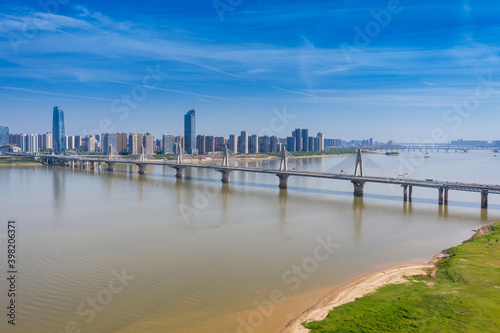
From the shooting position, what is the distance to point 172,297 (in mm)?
9352

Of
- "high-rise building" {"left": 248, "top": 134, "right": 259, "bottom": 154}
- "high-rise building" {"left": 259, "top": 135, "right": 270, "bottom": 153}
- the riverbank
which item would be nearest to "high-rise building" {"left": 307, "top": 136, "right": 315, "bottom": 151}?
"high-rise building" {"left": 259, "top": 135, "right": 270, "bottom": 153}

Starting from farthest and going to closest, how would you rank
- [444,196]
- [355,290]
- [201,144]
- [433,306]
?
[201,144] → [444,196] → [355,290] → [433,306]

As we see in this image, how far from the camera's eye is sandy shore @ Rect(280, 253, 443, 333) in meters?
7.98

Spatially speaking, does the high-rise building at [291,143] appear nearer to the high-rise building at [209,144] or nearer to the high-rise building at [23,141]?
the high-rise building at [209,144]

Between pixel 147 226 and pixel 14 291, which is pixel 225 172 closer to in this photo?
pixel 147 226

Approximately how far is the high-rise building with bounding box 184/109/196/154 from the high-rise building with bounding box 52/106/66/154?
3544 centimetres

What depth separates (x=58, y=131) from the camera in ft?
330

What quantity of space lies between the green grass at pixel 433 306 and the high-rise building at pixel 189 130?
8758 centimetres

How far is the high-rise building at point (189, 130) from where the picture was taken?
94500mm

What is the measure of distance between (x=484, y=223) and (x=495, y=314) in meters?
13.9

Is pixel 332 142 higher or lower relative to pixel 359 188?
higher

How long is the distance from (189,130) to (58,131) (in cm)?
3951

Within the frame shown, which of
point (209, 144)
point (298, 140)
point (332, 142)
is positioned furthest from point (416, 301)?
point (332, 142)

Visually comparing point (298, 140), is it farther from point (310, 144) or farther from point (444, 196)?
point (444, 196)
